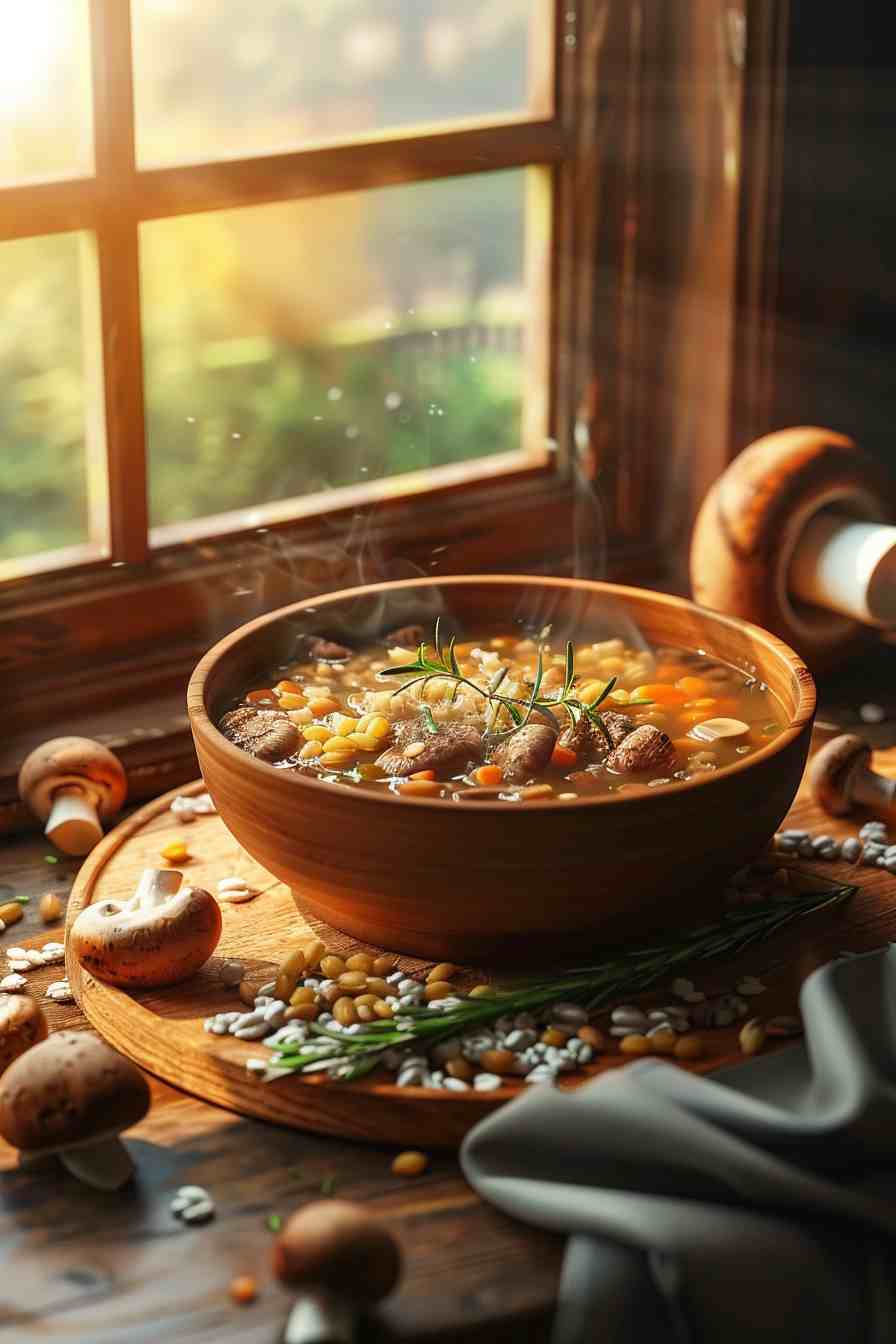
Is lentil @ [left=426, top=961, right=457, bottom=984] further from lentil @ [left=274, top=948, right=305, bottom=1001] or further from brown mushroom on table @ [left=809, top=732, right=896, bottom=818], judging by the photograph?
brown mushroom on table @ [left=809, top=732, right=896, bottom=818]

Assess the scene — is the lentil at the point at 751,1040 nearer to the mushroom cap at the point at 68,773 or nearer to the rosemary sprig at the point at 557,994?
the rosemary sprig at the point at 557,994

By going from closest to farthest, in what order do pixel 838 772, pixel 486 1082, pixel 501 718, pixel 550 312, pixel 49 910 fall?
pixel 486 1082 < pixel 501 718 < pixel 49 910 < pixel 838 772 < pixel 550 312

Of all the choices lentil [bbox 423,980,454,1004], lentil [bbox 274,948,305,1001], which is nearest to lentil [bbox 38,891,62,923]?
lentil [bbox 274,948,305,1001]

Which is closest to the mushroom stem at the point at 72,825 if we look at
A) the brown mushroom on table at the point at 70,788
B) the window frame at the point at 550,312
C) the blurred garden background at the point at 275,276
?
the brown mushroom on table at the point at 70,788

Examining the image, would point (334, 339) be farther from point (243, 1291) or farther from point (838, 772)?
point (243, 1291)

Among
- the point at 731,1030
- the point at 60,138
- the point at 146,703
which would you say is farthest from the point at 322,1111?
the point at 60,138

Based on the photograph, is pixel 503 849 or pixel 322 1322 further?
pixel 503 849

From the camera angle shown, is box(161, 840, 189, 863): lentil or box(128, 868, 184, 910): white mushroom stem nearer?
box(128, 868, 184, 910): white mushroom stem

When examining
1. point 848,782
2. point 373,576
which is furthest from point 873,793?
point 373,576
